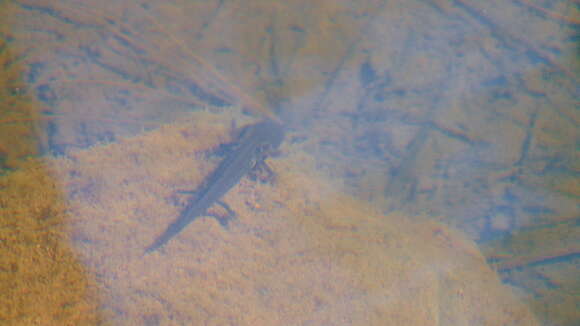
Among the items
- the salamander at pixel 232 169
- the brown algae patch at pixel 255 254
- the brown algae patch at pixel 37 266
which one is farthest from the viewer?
the salamander at pixel 232 169

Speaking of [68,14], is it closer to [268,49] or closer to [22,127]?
[22,127]

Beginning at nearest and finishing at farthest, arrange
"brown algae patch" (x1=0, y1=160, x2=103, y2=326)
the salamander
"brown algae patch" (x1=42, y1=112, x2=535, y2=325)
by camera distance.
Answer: "brown algae patch" (x1=0, y1=160, x2=103, y2=326) → "brown algae patch" (x1=42, y1=112, x2=535, y2=325) → the salamander

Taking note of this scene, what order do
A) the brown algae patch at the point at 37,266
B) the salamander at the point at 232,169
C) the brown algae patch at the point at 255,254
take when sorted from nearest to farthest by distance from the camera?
the brown algae patch at the point at 37,266, the brown algae patch at the point at 255,254, the salamander at the point at 232,169

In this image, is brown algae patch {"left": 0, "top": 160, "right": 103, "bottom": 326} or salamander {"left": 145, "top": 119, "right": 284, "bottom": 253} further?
salamander {"left": 145, "top": 119, "right": 284, "bottom": 253}

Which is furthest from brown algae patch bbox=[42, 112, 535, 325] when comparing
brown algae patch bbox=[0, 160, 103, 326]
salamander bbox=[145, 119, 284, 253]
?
brown algae patch bbox=[0, 160, 103, 326]

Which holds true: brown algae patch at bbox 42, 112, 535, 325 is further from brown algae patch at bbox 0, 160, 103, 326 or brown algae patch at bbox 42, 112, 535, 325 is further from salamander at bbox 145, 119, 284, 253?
brown algae patch at bbox 0, 160, 103, 326

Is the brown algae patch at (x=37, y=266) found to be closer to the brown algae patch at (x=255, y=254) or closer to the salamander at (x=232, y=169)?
the brown algae patch at (x=255, y=254)

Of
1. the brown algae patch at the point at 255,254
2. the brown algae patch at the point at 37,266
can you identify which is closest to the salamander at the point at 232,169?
the brown algae patch at the point at 255,254

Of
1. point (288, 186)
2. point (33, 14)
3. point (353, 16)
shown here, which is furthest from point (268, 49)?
point (33, 14)

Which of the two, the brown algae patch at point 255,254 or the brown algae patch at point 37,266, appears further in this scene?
the brown algae patch at point 255,254
